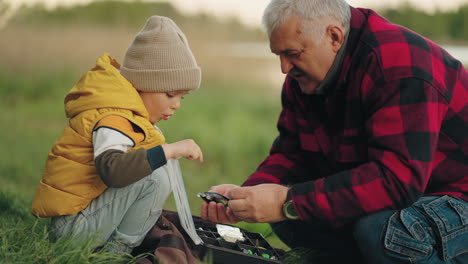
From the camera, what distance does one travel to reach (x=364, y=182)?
2.41 m

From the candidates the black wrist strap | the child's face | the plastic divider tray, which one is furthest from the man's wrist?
the child's face

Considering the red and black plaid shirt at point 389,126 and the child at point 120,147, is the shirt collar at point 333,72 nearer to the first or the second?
the red and black plaid shirt at point 389,126

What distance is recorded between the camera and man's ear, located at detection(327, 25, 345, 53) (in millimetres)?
2545

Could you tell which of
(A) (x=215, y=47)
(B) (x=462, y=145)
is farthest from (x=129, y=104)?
(A) (x=215, y=47)

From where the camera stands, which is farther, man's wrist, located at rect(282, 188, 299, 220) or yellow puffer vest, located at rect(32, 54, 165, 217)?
man's wrist, located at rect(282, 188, 299, 220)

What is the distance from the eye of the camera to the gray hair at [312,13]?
2525mm

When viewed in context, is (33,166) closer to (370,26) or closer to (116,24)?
(370,26)

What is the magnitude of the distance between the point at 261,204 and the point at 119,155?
0.69 metres

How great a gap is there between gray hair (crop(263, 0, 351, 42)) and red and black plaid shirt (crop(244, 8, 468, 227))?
3.5 inches

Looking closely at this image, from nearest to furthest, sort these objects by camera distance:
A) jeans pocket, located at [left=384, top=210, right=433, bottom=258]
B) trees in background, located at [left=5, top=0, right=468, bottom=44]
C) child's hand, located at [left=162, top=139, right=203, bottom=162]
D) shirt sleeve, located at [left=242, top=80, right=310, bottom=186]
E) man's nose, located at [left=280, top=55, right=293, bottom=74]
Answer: child's hand, located at [left=162, top=139, right=203, bottom=162], jeans pocket, located at [left=384, top=210, right=433, bottom=258], man's nose, located at [left=280, top=55, right=293, bottom=74], shirt sleeve, located at [left=242, top=80, right=310, bottom=186], trees in background, located at [left=5, top=0, right=468, bottom=44]

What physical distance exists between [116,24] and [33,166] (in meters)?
6.97

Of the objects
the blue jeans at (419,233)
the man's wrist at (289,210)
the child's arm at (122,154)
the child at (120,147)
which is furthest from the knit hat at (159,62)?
the blue jeans at (419,233)

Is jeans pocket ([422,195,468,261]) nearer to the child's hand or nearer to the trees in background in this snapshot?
the child's hand

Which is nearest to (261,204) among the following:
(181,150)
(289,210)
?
(289,210)
